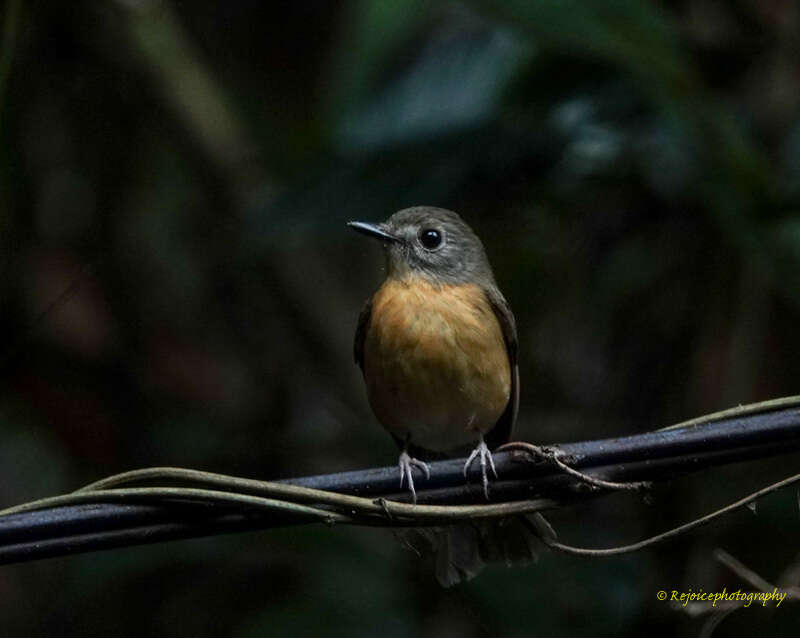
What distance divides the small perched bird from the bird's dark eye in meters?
0.08

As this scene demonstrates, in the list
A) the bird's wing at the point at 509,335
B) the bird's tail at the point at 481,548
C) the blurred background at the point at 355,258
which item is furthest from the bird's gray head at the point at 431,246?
the bird's tail at the point at 481,548

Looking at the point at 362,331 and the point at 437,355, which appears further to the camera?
the point at 362,331

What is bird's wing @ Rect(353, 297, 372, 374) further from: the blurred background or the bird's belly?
the blurred background

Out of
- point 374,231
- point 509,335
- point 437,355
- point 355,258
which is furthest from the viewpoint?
point 355,258

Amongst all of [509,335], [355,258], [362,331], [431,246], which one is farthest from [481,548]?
[355,258]

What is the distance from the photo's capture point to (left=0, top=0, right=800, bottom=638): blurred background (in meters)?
4.91

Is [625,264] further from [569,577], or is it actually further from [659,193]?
[569,577]

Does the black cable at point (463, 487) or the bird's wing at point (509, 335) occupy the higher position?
the bird's wing at point (509, 335)

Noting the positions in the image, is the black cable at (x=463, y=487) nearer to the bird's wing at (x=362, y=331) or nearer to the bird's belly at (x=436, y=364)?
the bird's belly at (x=436, y=364)

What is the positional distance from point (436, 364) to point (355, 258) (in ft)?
11.6

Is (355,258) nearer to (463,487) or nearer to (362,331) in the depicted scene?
(362,331)

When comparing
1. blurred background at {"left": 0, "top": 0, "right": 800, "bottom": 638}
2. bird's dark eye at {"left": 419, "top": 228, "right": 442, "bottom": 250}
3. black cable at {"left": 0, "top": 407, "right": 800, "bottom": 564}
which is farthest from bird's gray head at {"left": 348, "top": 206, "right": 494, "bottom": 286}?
black cable at {"left": 0, "top": 407, "right": 800, "bottom": 564}

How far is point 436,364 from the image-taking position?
14.2ft

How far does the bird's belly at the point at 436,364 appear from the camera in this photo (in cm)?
434
